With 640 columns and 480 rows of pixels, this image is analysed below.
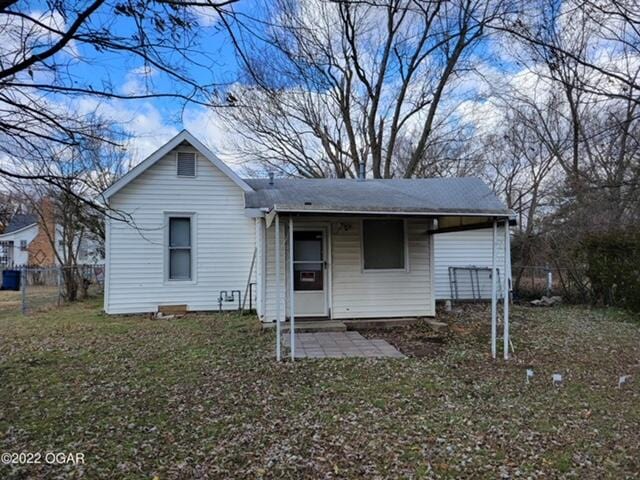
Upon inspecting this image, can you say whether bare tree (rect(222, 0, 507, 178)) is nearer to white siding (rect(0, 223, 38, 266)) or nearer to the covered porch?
the covered porch

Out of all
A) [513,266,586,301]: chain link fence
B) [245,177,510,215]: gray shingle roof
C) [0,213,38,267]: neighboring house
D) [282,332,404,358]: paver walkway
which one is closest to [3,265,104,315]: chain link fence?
[245,177,510,215]: gray shingle roof

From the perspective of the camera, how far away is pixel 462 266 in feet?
44.3

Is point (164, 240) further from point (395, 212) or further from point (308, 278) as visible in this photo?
point (395, 212)

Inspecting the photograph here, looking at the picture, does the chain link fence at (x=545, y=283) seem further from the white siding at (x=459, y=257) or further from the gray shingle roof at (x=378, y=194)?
the gray shingle roof at (x=378, y=194)

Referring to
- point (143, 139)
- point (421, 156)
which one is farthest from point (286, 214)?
point (421, 156)

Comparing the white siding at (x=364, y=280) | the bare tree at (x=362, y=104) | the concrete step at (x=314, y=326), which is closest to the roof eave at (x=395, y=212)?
the white siding at (x=364, y=280)

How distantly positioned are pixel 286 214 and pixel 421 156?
16.3 meters

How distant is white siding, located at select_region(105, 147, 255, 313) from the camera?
417 inches

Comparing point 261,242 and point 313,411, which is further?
point 261,242

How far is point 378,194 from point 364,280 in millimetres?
1920

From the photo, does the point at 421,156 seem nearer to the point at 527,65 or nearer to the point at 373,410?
the point at 527,65

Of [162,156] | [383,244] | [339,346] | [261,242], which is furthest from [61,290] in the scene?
[339,346]

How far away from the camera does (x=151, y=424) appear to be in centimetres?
406

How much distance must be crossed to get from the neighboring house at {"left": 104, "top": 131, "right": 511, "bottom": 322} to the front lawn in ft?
6.57
